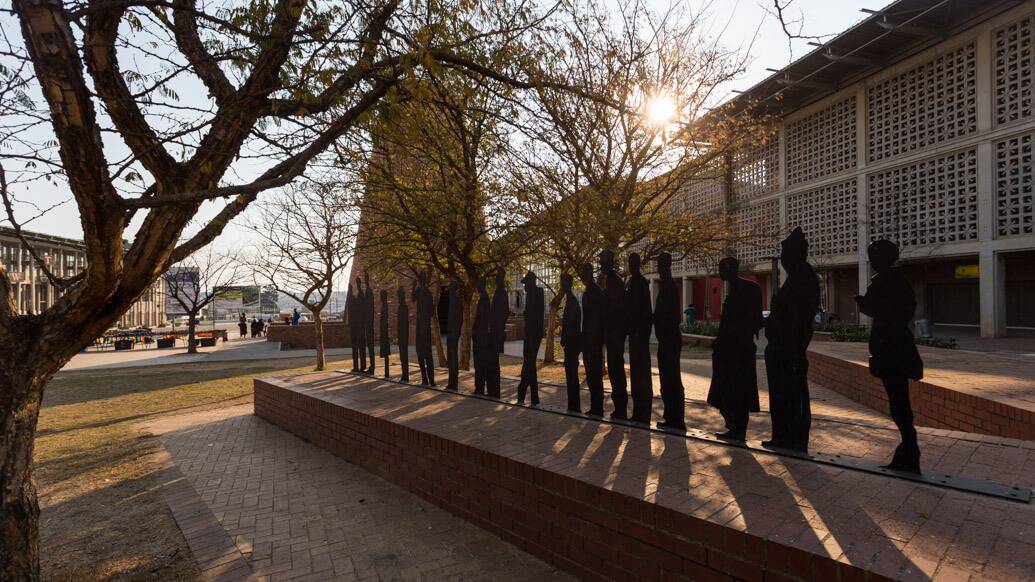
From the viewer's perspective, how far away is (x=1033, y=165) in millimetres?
17250

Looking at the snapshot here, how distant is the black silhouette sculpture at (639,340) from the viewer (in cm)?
472

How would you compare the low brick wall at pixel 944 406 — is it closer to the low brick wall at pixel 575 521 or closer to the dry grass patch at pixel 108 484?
the low brick wall at pixel 575 521

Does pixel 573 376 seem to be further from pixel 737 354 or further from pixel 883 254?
pixel 883 254

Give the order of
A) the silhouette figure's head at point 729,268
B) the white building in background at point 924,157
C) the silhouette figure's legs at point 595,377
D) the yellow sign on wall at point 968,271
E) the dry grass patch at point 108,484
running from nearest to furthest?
1. the dry grass patch at point 108,484
2. the silhouette figure's head at point 729,268
3. the silhouette figure's legs at point 595,377
4. the white building in background at point 924,157
5. the yellow sign on wall at point 968,271

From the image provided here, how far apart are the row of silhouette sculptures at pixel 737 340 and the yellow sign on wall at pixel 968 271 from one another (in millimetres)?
24399

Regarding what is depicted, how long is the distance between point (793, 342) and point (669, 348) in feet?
3.34

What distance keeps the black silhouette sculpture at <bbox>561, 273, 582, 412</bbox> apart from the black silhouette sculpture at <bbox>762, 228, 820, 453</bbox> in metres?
2.00

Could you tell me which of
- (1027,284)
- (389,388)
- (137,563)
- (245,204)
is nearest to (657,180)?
(389,388)

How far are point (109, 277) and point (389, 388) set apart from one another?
478 centimetres

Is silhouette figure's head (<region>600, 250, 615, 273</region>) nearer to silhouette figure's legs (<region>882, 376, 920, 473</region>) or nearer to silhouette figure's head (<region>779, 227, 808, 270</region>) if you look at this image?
silhouette figure's head (<region>779, 227, 808, 270</region>)

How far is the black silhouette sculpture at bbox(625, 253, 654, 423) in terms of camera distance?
4.72m

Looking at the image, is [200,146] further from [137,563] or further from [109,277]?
[137,563]

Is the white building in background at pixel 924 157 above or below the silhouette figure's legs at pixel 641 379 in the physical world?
above

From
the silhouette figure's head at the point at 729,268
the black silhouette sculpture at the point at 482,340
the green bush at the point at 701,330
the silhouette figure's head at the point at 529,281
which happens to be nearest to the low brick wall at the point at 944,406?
the silhouette figure's head at the point at 729,268
